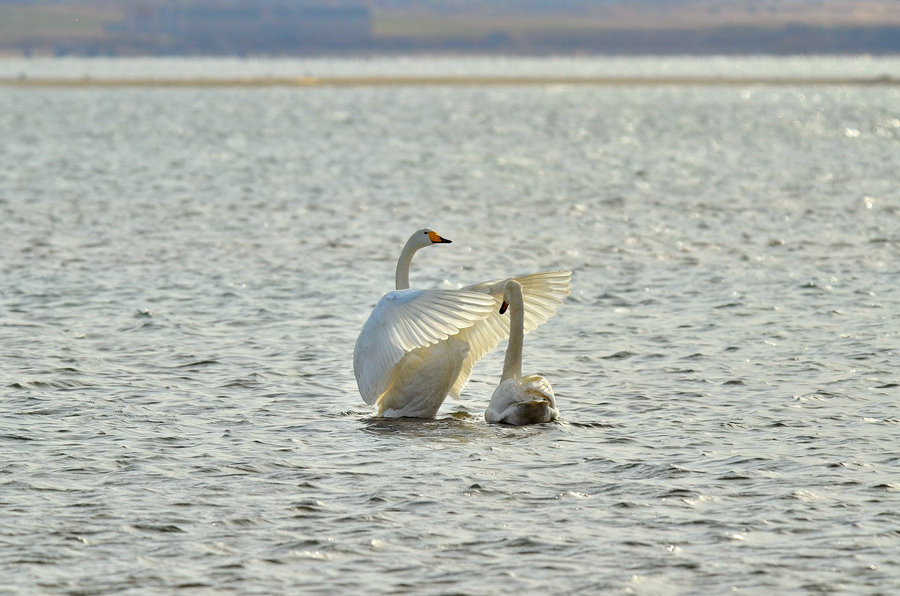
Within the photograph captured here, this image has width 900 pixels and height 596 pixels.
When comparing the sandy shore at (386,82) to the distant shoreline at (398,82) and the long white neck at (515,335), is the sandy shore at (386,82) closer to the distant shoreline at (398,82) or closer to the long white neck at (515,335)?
the distant shoreline at (398,82)

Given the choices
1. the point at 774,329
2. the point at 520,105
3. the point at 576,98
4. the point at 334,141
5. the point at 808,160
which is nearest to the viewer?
the point at 774,329

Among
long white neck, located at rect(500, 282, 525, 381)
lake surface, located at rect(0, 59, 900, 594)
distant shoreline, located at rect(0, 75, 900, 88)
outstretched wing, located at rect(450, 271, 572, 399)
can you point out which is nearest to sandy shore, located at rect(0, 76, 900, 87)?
distant shoreline, located at rect(0, 75, 900, 88)

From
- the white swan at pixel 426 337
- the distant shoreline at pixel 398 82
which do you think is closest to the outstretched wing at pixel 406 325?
the white swan at pixel 426 337

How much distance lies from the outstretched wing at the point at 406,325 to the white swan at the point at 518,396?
509mm

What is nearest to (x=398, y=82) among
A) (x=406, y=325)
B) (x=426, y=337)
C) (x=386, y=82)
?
(x=386, y=82)

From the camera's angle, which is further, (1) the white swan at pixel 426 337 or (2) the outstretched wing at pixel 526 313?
(2) the outstretched wing at pixel 526 313

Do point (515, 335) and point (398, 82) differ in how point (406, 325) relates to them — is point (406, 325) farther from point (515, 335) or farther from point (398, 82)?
point (398, 82)

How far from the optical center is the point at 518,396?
13.2 m

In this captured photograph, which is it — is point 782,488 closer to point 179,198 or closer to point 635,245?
point 635,245

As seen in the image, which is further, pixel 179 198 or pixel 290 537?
pixel 179 198

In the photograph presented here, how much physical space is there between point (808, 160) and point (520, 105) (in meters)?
58.1

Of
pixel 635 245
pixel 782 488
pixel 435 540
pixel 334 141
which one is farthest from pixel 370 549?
pixel 334 141

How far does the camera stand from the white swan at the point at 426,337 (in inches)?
512

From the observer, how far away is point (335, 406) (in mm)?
14148
